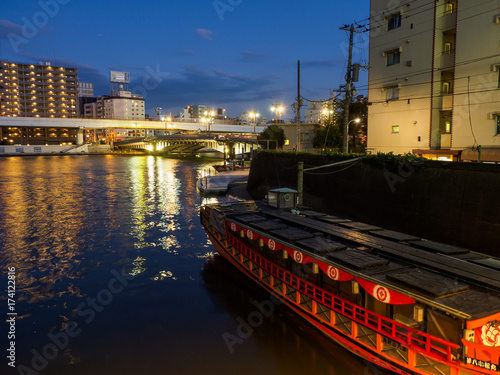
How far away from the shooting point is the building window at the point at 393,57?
Answer: 3619cm

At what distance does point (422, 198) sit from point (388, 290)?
44.4 ft

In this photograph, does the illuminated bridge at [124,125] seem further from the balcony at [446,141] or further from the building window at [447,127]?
the balcony at [446,141]

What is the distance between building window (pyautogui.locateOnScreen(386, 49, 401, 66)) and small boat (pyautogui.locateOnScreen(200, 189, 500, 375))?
2546 centimetres

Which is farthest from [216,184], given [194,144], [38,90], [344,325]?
[38,90]

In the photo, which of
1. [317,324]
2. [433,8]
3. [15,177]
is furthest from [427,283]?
[15,177]

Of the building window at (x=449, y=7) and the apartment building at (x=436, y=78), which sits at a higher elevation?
the building window at (x=449, y=7)

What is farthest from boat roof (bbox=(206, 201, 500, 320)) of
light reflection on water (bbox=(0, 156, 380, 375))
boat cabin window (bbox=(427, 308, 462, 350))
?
light reflection on water (bbox=(0, 156, 380, 375))

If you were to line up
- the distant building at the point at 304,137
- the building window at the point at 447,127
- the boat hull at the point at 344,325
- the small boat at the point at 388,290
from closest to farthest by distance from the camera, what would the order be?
the small boat at the point at 388,290, the boat hull at the point at 344,325, the building window at the point at 447,127, the distant building at the point at 304,137

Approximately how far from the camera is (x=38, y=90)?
180m

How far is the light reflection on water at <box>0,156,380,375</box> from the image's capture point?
13.1m

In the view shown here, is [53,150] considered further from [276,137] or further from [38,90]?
[276,137]

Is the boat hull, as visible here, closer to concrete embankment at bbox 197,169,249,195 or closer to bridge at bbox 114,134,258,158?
concrete embankment at bbox 197,169,249,195

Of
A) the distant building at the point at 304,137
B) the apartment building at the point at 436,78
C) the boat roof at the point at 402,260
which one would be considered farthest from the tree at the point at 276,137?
the boat roof at the point at 402,260

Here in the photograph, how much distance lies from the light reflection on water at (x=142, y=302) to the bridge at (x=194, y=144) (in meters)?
67.8
